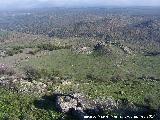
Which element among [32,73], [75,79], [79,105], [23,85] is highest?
[79,105]

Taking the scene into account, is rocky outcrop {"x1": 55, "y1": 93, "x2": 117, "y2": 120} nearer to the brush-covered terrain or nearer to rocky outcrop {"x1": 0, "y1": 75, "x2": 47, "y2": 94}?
the brush-covered terrain

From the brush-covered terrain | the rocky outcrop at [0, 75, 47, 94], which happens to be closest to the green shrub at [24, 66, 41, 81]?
the brush-covered terrain

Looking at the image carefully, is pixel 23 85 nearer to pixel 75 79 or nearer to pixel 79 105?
pixel 79 105

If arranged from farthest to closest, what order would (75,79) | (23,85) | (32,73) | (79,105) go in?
(32,73) < (75,79) < (23,85) < (79,105)

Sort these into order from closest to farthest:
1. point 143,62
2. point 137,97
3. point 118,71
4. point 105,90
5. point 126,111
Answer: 1. point 126,111
2. point 137,97
3. point 105,90
4. point 118,71
5. point 143,62

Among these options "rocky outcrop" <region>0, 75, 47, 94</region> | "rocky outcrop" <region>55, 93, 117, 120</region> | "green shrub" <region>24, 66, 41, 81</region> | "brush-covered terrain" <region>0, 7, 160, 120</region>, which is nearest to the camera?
"rocky outcrop" <region>55, 93, 117, 120</region>

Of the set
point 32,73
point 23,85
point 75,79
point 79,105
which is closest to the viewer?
point 79,105

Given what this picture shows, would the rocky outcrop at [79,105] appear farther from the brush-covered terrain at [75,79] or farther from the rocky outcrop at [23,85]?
the rocky outcrop at [23,85]

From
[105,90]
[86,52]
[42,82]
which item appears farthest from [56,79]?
[86,52]

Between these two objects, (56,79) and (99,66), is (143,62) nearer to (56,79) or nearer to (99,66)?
(99,66)

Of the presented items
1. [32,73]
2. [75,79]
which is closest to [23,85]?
[32,73]

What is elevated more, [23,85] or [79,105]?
[79,105]
